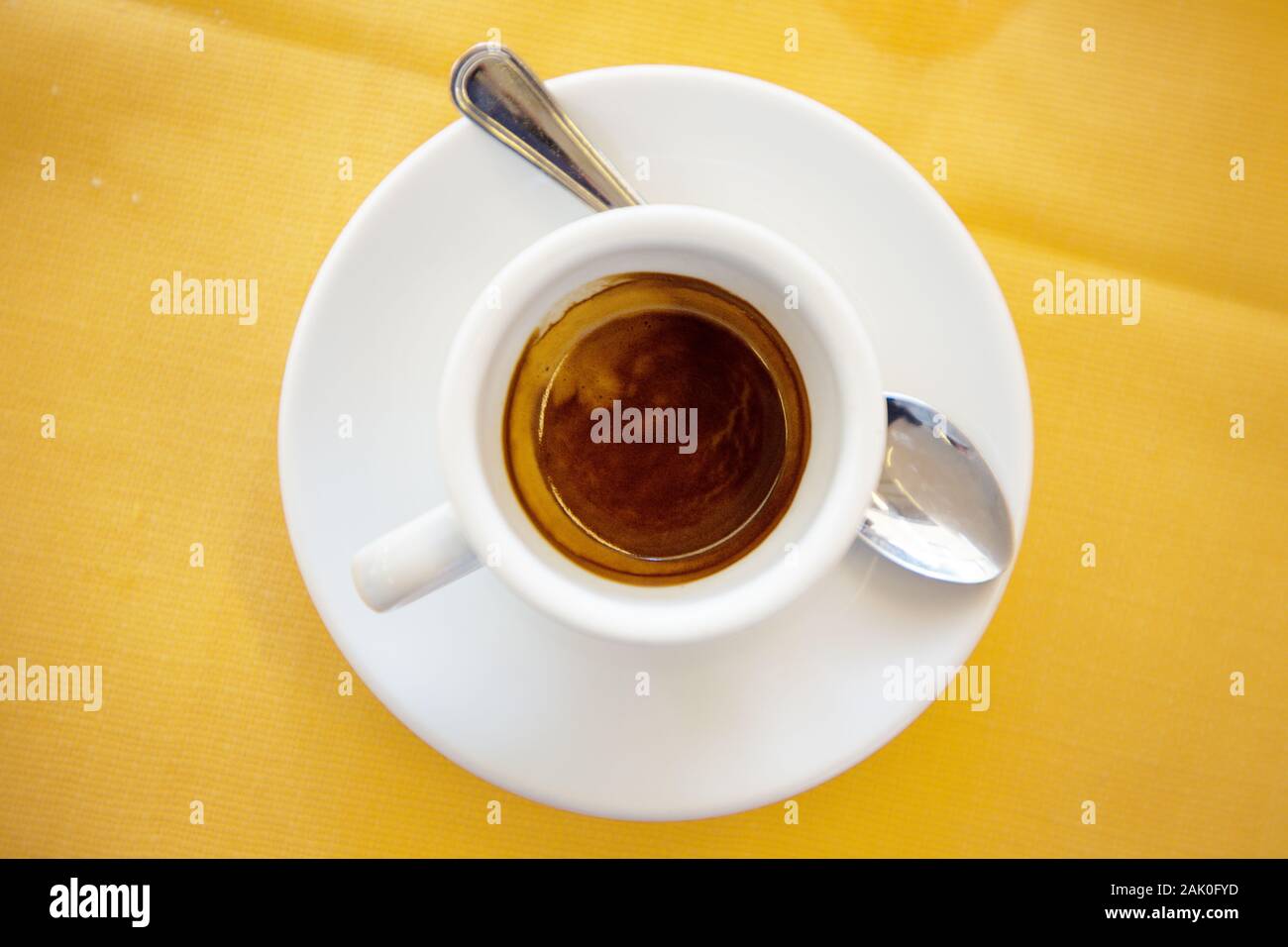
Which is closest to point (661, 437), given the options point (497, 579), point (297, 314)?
point (497, 579)

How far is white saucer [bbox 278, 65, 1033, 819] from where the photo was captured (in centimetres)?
69

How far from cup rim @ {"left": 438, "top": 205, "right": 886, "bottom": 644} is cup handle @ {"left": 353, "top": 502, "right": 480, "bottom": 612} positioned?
0.01 metres

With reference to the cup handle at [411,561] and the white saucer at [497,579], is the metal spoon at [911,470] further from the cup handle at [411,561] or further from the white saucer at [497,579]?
the cup handle at [411,561]

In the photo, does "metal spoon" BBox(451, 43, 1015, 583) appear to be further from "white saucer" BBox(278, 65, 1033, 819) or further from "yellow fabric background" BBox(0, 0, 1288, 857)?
"yellow fabric background" BBox(0, 0, 1288, 857)

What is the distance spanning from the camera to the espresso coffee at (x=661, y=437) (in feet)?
2.41

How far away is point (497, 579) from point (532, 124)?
35cm

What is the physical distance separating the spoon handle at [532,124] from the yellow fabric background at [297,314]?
0.63 feet

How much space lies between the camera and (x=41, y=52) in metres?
0.88

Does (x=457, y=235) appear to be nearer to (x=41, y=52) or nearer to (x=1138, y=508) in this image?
(x=41, y=52)

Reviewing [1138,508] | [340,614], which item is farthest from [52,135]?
[1138,508]

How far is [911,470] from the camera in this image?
2.31 feet

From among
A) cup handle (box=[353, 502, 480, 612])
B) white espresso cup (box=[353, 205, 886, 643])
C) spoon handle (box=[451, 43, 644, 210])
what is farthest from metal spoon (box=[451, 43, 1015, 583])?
cup handle (box=[353, 502, 480, 612])

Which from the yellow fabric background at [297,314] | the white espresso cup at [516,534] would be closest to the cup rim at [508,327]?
the white espresso cup at [516,534]
